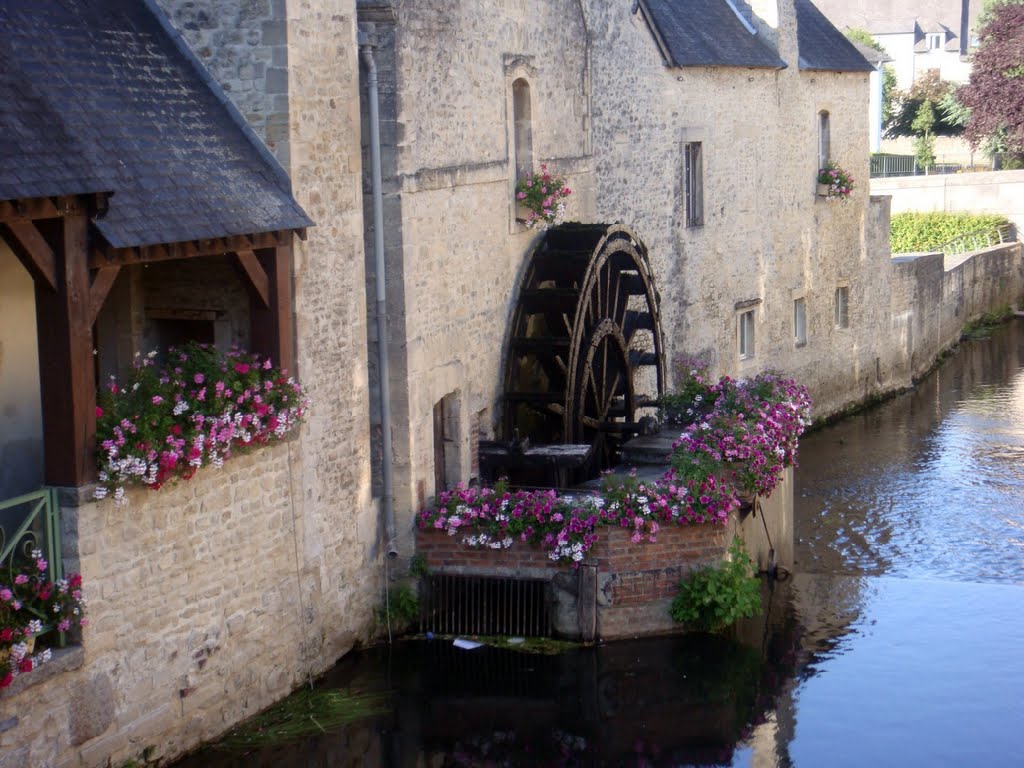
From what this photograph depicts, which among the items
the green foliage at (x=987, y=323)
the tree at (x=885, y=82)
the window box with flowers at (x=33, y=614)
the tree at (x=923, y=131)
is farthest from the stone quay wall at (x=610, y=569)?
the tree at (x=885, y=82)

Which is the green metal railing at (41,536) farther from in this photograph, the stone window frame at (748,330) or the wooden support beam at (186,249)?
the stone window frame at (748,330)

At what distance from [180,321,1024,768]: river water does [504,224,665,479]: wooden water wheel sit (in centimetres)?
249

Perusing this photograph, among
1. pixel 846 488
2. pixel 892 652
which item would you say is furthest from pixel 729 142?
pixel 892 652

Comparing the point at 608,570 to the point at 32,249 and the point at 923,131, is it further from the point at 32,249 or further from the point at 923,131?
the point at 923,131

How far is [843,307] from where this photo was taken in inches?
1003

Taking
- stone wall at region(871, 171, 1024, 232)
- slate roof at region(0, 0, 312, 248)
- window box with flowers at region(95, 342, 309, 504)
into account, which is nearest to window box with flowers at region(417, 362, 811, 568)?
window box with flowers at region(95, 342, 309, 504)

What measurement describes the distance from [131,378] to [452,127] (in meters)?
4.52

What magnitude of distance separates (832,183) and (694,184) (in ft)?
17.1

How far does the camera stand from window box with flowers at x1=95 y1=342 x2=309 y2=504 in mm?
8859

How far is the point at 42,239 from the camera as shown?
838 cm

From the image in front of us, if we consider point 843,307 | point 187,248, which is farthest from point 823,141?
point 187,248

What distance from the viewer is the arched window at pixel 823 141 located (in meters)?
24.5

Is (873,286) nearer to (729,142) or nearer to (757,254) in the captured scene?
(757,254)

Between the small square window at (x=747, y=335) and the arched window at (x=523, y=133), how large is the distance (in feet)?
24.5
